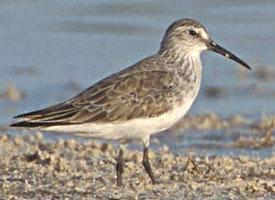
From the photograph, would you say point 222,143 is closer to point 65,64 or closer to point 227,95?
point 227,95

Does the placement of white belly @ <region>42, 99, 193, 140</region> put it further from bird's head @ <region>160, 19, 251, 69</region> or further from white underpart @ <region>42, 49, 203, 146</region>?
bird's head @ <region>160, 19, 251, 69</region>

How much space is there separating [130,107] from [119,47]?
7.69 m

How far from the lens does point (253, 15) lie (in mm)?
19594

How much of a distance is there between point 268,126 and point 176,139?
3.25ft

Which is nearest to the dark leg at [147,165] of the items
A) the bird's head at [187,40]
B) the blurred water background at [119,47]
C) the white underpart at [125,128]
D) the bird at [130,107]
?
the bird at [130,107]

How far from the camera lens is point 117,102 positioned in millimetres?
10531

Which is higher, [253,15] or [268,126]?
[253,15]

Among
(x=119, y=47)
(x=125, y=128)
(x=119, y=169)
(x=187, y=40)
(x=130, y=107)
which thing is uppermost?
(x=119, y=47)

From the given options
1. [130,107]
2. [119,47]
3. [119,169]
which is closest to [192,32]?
[130,107]

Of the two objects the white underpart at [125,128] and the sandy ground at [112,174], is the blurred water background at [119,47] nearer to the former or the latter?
the sandy ground at [112,174]

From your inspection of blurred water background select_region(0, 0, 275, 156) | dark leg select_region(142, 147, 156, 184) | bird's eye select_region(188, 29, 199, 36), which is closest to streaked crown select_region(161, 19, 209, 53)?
bird's eye select_region(188, 29, 199, 36)

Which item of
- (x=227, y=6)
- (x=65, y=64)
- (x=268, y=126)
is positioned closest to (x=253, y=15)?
(x=227, y=6)

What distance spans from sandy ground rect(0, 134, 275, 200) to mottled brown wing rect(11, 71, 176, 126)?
53 centimetres

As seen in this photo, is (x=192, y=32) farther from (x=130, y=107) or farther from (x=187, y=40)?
(x=130, y=107)
